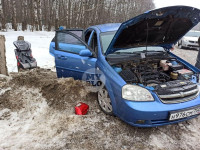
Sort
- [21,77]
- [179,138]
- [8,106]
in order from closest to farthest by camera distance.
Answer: [179,138] < [8,106] < [21,77]

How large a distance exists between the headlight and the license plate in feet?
1.24

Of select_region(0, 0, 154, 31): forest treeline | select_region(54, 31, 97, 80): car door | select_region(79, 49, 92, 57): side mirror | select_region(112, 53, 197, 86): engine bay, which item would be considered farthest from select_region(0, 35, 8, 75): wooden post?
select_region(0, 0, 154, 31): forest treeline

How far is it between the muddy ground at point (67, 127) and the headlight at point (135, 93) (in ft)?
2.15

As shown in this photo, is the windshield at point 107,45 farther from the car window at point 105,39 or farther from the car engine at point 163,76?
the car engine at point 163,76

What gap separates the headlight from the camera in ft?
7.93

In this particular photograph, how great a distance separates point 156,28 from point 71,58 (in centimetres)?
192

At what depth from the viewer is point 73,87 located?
11.8 ft

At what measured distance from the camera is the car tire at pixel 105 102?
9.55 ft

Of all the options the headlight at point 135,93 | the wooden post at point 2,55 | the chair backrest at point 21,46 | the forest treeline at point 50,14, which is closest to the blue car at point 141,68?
the headlight at point 135,93

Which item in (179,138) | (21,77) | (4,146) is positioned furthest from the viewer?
(21,77)

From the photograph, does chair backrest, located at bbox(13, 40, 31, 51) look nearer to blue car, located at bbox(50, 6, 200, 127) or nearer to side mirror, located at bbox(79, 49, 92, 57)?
blue car, located at bbox(50, 6, 200, 127)

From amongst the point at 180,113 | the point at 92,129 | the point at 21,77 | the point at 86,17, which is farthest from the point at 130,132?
the point at 86,17

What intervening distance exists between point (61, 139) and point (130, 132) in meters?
1.11

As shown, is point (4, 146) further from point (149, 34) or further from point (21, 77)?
point (149, 34)
